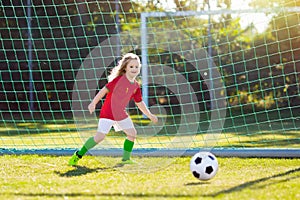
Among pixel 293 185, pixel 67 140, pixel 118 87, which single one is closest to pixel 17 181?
pixel 118 87

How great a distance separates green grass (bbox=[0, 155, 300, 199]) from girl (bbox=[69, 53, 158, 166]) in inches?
7.4

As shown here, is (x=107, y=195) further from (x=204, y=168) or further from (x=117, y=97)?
(x=117, y=97)

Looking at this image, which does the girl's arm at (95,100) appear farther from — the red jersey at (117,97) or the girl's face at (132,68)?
the girl's face at (132,68)

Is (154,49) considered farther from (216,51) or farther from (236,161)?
(236,161)

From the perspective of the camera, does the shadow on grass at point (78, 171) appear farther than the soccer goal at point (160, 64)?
No

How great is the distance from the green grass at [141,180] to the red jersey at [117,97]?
46cm

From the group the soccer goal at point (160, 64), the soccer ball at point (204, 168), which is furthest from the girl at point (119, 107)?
the soccer goal at point (160, 64)

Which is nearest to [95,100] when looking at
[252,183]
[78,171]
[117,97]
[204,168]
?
[117,97]

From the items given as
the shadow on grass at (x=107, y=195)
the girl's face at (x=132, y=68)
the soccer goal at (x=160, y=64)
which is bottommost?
the soccer goal at (x=160, y=64)

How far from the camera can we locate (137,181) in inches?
177

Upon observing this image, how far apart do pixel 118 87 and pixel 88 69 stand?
26.9 ft

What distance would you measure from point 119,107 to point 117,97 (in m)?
0.10

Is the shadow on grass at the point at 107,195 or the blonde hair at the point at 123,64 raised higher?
the blonde hair at the point at 123,64

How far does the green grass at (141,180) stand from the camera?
3.92 metres
